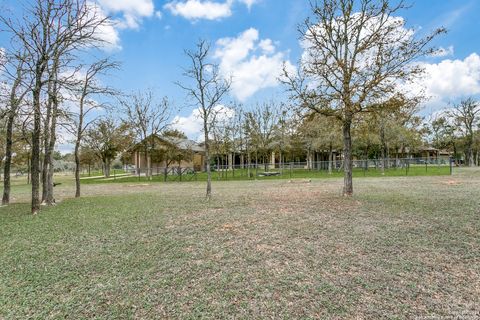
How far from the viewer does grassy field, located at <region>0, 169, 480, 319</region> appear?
3072 mm

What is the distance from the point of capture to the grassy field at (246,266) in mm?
3072

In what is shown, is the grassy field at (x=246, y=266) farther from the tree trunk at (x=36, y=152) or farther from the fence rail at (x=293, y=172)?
the fence rail at (x=293, y=172)

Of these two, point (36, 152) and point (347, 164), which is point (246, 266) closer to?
point (347, 164)

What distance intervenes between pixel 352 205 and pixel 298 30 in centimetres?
623

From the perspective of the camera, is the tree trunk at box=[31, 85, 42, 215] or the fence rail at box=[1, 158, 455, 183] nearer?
the tree trunk at box=[31, 85, 42, 215]

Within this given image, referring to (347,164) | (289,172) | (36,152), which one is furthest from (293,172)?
(36,152)

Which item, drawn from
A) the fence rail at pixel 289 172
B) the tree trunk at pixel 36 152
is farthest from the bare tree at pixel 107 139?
the tree trunk at pixel 36 152

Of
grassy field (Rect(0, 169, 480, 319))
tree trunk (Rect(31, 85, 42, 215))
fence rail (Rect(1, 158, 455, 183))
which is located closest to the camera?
grassy field (Rect(0, 169, 480, 319))

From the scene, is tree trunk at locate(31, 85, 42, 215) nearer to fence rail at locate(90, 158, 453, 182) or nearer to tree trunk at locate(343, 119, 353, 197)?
tree trunk at locate(343, 119, 353, 197)

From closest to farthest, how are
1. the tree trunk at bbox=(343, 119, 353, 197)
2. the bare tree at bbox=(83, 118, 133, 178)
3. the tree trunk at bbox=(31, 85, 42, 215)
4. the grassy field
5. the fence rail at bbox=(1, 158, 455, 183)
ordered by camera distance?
the grassy field → the tree trunk at bbox=(31, 85, 42, 215) → the tree trunk at bbox=(343, 119, 353, 197) → the fence rail at bbox=(1, 158, 455, 183) → the bare tree at bbox=(83, 118, 133, 178)

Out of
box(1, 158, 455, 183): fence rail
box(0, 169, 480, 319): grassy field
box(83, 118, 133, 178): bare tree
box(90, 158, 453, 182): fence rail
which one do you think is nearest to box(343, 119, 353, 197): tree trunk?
box(0, 169, 480, 319): grassy field

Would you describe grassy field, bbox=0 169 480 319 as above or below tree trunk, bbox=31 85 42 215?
below

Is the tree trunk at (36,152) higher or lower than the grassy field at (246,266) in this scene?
higher

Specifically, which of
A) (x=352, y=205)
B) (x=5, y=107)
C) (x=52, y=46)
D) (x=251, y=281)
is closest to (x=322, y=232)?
(x=251, y=281)
